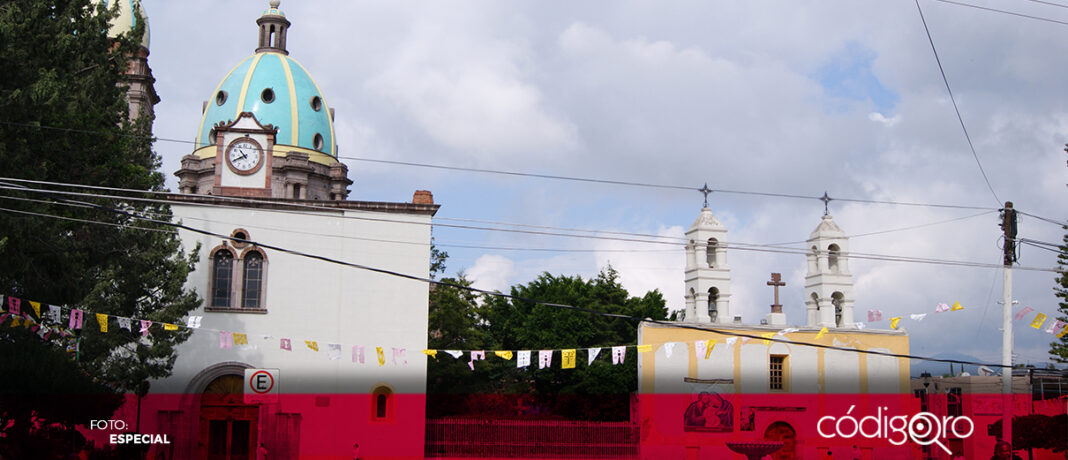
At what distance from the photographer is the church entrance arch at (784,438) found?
28484 mm

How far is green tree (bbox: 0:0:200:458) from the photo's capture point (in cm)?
Result: 1619

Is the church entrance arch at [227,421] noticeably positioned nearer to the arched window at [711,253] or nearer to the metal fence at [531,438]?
the metal fence at [531,438]

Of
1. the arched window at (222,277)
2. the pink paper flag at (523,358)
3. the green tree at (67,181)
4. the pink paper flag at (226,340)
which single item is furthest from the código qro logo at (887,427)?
the green tree at (67,181)

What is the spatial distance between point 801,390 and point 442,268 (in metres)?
18.1

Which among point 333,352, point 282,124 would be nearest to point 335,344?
point 333,352

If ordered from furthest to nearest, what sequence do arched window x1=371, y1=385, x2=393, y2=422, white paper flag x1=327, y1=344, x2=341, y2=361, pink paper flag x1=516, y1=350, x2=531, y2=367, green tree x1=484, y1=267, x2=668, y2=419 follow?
green tree x1=484, y1=267, x2=668, y2=419
arched window x1=371, y1=385, x2=393, y2=422
white paper flag x1=327, y1=344, x2=341, y2=361
pink paper flag x1=516, y1=350, x2=531, y2=367

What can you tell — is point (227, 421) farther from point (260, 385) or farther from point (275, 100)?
point (275, 100)

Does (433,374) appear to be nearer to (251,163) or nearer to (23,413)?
(251,163)

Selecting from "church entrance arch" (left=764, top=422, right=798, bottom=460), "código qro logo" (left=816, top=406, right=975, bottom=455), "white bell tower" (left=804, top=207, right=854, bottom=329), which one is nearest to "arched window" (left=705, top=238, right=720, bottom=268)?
"white bell tower" (left=804, top=207, right=854, bottom=329)

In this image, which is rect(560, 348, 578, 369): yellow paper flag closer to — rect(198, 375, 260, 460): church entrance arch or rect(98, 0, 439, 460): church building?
rect(98, 0, 439, 460): church building

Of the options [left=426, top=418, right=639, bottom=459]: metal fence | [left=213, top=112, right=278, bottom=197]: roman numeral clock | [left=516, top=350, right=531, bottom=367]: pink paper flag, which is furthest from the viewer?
[left=213, top=112, right=278, bottom=197]: roman numeral clock

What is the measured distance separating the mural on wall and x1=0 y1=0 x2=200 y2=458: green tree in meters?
15.1

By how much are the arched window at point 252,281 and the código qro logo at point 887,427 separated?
16.9 meters

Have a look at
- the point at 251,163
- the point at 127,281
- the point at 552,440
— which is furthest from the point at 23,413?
the point at 552,440
